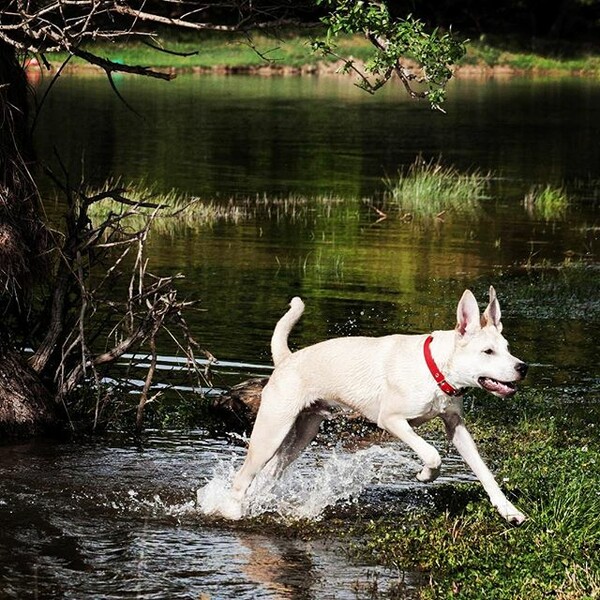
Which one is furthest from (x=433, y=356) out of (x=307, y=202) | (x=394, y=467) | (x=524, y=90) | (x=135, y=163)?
(x=524, y=90)

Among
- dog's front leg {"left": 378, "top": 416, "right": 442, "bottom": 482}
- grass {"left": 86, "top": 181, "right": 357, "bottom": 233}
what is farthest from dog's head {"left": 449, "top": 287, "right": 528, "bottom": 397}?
grass {"left": 86, "top": 181, "right": 357, "bottom": 233}

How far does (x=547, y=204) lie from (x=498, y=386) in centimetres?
2036

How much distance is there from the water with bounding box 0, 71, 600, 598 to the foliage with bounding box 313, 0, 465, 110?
301 cm

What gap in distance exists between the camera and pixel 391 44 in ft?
37.6

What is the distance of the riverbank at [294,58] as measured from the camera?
71.5 metres

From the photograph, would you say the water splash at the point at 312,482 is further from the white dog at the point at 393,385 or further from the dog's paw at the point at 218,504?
the white dog at the point at 393,385

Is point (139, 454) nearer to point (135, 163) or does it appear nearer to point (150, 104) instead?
point (135, 163)

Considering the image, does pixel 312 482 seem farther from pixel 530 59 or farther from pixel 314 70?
pixel 530 59

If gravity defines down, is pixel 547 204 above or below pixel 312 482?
below

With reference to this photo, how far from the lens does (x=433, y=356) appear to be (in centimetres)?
897


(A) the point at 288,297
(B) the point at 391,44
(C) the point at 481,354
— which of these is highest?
(B) the point at 391,44

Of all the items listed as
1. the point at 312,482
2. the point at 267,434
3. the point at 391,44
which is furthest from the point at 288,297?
the point at 267,434

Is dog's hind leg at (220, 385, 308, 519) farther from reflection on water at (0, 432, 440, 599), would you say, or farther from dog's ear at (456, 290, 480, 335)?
dog's ear at (456, 290, 480, 335)

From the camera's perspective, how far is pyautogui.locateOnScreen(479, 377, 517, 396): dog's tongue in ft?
28.3
